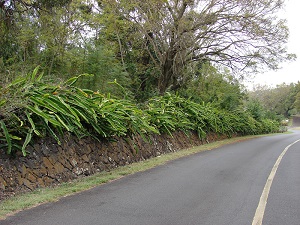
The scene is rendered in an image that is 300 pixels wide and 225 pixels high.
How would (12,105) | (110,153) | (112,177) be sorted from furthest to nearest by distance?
1. (110,153)
2. (112,177)
3. (12,105)

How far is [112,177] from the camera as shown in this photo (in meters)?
8.22

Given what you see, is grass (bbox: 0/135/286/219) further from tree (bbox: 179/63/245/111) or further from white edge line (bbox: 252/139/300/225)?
tree (bbox: 179/63/245/111)

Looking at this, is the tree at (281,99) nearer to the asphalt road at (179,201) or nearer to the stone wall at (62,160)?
the stone wall at (62,160)

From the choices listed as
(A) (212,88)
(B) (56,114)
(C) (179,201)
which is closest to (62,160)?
(B) (56,114)

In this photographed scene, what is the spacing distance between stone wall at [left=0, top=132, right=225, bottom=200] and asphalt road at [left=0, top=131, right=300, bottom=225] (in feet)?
3.53

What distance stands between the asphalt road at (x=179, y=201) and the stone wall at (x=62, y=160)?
3.53 feet

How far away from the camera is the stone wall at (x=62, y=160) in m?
6.45

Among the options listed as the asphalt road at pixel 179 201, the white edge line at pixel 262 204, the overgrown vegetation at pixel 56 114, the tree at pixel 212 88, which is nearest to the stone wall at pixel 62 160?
the overgrown vegetation at pixel 56 114

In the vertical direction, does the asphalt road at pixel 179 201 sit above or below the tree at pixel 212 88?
below

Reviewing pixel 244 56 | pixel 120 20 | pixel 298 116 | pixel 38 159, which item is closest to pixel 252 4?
pixel 244 56

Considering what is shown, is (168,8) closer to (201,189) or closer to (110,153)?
(110,153)

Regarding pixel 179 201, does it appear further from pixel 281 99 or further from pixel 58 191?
pixel 281 99

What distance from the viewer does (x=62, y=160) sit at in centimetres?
782

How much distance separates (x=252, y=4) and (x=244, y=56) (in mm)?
4217
